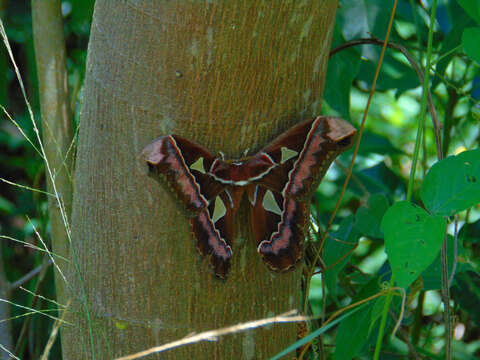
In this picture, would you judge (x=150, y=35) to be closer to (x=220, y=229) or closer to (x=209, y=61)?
(x=209, y=61)

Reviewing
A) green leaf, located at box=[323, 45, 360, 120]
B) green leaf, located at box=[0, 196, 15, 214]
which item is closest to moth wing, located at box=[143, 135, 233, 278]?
green leaf, located at box=[323, 45, 360, 120]

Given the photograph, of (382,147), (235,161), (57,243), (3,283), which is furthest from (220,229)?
(382,147)

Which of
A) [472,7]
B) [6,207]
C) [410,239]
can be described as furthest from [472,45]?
[6,207]

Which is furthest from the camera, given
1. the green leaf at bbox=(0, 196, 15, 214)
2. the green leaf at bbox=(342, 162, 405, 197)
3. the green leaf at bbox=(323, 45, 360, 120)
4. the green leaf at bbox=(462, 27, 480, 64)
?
the green leaf at bbox=(0, 196, 15, 214)

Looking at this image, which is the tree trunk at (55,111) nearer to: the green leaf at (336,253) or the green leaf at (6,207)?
the green leaf at (336,253)

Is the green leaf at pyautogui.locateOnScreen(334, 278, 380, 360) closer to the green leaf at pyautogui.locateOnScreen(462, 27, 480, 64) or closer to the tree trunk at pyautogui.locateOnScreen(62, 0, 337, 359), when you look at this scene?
the tree trunk at pyautogui.locateOnScreen(62, 0, 337, 359)

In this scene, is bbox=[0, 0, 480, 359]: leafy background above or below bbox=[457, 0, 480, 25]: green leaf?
below

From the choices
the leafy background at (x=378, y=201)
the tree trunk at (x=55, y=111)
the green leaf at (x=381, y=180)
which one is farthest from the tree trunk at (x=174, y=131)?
the green leaf at (x=381, y=180)
